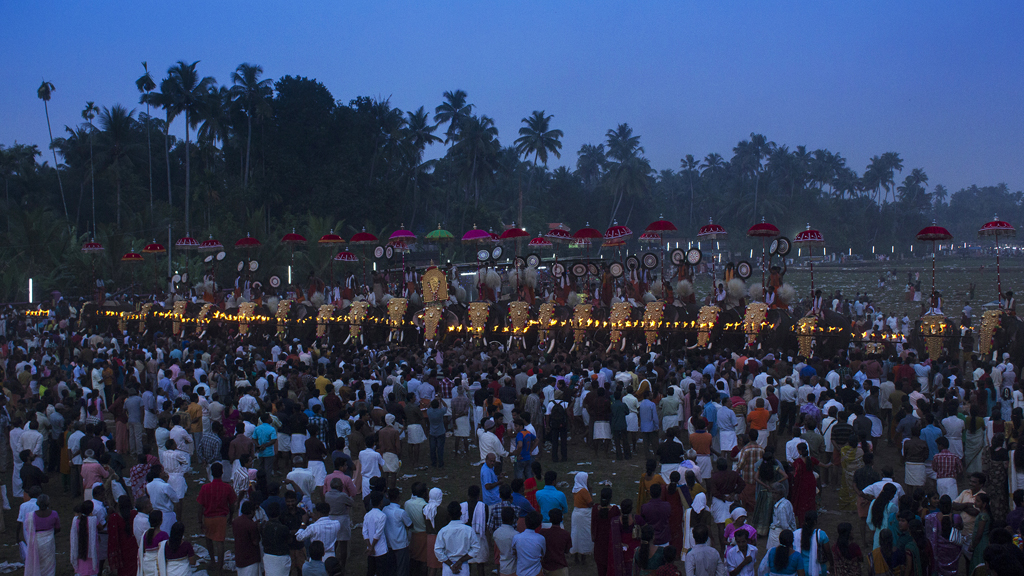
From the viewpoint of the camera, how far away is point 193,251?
45781mm

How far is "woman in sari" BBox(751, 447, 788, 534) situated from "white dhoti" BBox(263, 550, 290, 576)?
16.5 feet

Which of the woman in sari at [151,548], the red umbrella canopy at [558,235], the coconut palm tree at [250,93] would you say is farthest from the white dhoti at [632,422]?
the coconut palm tree at [250,93]

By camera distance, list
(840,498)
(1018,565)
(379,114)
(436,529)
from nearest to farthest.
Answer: (1018,565), (436,529), (840,498), (379,114)

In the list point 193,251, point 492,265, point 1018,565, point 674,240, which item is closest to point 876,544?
point 1018,565

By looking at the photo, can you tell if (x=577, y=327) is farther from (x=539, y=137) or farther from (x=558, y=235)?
(x=539, y=137)

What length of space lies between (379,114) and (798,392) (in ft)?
145

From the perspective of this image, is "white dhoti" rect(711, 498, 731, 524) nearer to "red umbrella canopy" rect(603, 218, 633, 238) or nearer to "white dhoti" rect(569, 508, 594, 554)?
"white dhoti" rect(569, 508, 594, 554)

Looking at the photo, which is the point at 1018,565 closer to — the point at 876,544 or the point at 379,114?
the point at 876,544

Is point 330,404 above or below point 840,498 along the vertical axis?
above

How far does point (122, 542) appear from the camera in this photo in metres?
7.99

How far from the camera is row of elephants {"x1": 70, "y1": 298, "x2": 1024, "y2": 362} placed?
701 inches

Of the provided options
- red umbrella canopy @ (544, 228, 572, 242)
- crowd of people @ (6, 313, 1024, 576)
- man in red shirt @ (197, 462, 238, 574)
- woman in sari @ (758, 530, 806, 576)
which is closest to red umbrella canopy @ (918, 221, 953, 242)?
crowd of people @ (6, 313, 1024, 576)

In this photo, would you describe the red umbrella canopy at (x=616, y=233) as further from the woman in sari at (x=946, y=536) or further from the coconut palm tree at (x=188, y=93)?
the coconut palm tree at (x=188, y=93)

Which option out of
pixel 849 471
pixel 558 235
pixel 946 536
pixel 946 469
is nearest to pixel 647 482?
pixel 946 536
